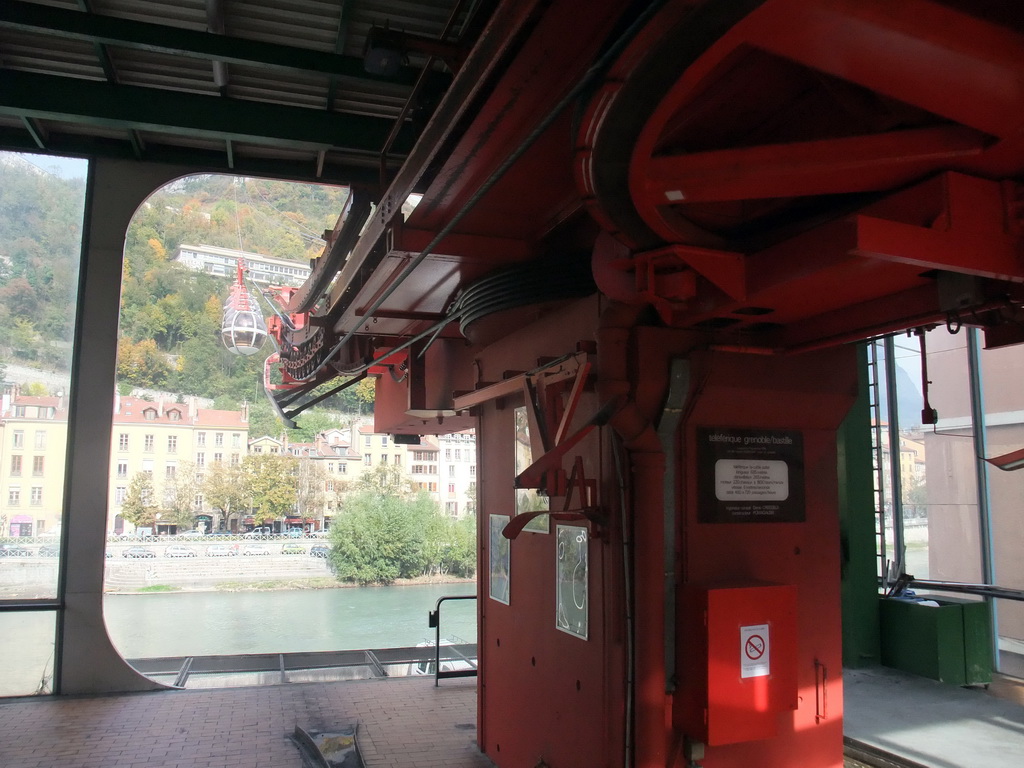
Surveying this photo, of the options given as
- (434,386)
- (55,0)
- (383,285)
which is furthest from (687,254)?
(55,0)

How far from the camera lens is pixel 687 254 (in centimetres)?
292

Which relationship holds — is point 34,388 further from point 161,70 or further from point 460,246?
point 460,246

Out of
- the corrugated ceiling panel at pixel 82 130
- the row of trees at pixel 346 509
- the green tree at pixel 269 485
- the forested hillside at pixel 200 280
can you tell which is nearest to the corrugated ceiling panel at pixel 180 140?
the corrugated ceiling panel at pixel 82 130

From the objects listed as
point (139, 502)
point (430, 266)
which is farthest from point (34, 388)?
point (139, 502)

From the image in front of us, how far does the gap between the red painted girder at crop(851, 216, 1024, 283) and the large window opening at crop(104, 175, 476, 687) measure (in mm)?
27311

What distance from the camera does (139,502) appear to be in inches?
1529

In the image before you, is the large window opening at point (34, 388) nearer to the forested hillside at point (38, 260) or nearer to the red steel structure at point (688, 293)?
the forested hillside at point (38, 260)

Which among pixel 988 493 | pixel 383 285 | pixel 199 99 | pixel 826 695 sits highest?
pixel 199 99

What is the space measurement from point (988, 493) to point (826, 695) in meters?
6.01

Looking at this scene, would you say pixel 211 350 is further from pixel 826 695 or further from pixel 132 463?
pixel 826 695

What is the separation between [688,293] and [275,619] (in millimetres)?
33830

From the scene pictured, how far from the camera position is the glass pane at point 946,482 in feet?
29.0

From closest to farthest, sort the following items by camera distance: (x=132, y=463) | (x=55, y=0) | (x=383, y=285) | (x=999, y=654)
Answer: (x=383, y=285) < (x=55, y=0) < (x=999, y=654) < (x=132, y=463)

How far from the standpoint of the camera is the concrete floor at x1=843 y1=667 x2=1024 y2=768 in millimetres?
5211
